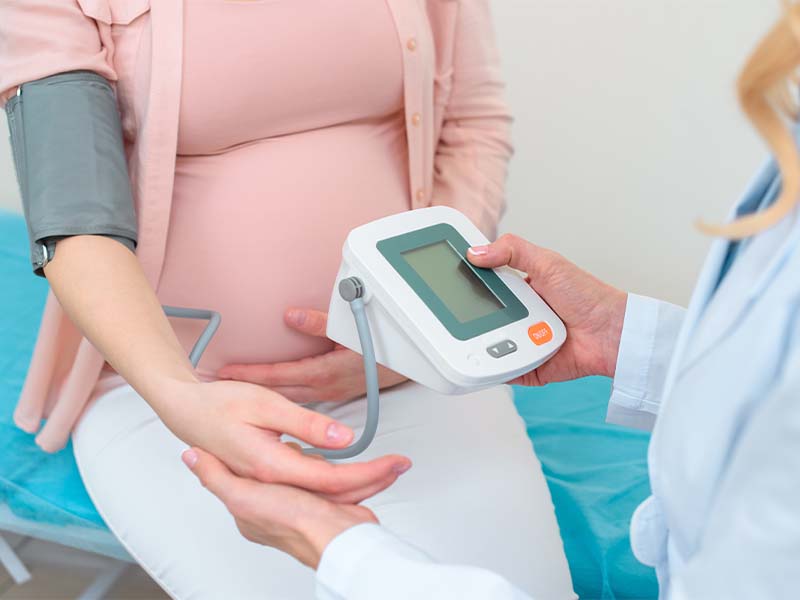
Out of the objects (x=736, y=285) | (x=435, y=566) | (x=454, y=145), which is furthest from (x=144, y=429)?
(x=736, y=285)

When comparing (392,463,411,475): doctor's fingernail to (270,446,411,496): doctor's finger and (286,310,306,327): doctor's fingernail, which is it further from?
(286,310,306,327): doctor's fingernail

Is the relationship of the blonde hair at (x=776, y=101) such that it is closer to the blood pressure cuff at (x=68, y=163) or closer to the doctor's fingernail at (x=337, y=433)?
the doctor's fingernail at (x=337, y=433)

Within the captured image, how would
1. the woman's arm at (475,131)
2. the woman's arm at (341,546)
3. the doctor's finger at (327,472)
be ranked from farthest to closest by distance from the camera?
the woman's arm at (475,131), the doctor's finger at (327,472), the woman's arm at (341,546)

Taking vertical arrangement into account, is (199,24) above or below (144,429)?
above

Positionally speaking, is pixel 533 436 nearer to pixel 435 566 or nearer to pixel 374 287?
pixel 374 287

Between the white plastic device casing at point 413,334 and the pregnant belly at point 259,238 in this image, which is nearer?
the white plastic device casing at point 413,334

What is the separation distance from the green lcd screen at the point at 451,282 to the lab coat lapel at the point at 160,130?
1.02ft

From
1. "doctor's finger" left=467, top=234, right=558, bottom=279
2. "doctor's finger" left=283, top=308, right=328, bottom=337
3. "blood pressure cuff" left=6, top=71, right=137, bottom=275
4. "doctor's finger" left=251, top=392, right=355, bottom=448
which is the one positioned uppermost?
"blood pressure cuff" left=6, top=71, right=137, bottom=275

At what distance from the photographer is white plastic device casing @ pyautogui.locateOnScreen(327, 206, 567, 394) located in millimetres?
838

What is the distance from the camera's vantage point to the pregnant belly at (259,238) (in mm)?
1085

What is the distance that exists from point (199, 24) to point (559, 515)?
79 cm

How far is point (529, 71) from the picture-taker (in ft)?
6.30

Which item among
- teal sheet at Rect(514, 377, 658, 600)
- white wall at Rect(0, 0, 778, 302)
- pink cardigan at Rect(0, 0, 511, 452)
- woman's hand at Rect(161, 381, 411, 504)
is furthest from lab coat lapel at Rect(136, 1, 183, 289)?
white wall at Rect(0, 0, 778, 302)

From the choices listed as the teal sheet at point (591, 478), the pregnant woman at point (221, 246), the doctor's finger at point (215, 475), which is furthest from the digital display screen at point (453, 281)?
the teal sheet at point (591, 478)
